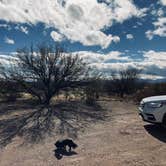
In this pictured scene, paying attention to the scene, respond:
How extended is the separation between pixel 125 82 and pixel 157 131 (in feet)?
67.1

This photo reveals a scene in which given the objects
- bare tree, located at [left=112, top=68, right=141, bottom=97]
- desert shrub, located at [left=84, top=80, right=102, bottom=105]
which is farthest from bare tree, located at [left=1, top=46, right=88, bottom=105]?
bare tree, located at [left=112, top=68, right=141, bottom=97]

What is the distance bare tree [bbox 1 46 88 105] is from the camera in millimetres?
15375

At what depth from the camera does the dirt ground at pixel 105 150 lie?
226 inches

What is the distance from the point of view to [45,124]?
9508 millimetres

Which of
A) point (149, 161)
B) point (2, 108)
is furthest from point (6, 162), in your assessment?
point (2, 108)

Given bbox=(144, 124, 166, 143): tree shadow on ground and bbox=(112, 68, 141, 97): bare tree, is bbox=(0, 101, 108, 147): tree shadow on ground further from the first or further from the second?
bbox=(112, 68, 141, 97): bare tree

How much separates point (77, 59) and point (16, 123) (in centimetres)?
728

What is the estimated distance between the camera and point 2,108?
1354 centimetres

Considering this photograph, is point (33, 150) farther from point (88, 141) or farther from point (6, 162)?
point (88, 141)

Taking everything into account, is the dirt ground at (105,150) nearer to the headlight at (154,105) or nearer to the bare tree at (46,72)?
the headlight at (154,105)

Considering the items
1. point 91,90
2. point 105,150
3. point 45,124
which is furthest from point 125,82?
point 105,150

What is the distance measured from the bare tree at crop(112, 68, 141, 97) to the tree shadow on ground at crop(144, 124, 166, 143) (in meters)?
18.5

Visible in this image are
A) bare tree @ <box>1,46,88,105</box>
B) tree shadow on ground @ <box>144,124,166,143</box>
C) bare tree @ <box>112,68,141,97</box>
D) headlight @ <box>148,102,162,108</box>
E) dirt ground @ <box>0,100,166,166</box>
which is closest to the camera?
dirt ground @ <box>0,100,166,166</box>

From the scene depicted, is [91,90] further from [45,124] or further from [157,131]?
[157,131]
